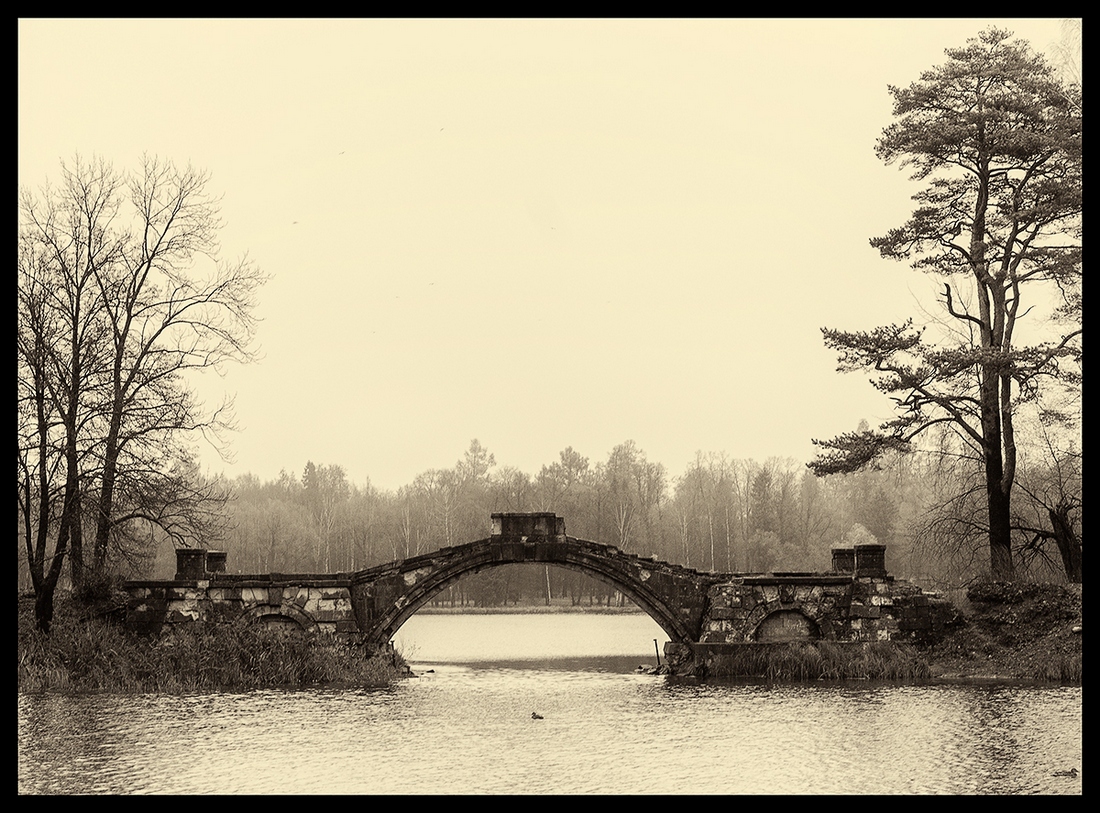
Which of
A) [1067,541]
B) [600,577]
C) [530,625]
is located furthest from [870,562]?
[530,625]

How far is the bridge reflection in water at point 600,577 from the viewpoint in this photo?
99.6 ft

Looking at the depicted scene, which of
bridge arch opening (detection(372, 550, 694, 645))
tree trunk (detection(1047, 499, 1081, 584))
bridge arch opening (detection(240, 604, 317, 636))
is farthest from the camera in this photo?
tree trunk (detection(1047, 499, 1081, 584))

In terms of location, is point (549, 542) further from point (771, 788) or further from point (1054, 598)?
point (771, 788)

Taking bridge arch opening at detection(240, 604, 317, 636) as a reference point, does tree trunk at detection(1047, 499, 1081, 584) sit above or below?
above

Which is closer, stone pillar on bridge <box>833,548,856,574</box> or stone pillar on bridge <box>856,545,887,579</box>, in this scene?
stone pillar on bridge <box>856,545,887,579</box>

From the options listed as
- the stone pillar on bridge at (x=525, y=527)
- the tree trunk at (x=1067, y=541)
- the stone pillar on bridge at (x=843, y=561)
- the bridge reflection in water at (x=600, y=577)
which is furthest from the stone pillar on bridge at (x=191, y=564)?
the tree trunk at (x=1067, y=541)

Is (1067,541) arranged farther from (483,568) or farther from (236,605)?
(236,605)

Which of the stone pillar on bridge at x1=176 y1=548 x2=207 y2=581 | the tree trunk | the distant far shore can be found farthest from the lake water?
the distant far shore

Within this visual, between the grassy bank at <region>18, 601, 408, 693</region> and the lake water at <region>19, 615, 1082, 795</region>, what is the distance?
3.82 ft

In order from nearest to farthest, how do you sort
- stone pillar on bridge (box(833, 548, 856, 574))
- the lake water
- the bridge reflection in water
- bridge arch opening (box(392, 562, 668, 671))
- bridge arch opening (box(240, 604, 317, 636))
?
the lake water → bridge arch opening (box(240, 604, 317, 636)) → the bridge reflection in water → stone pillar on bridge (box(833, 548, 856, 574)) → bridge arch opening (box(392, 562, 668, 671))

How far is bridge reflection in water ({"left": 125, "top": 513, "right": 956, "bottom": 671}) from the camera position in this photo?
99.6 ft

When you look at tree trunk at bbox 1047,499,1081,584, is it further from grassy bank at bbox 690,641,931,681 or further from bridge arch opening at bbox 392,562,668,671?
bridge arch opening at bbox 392,562,668,671

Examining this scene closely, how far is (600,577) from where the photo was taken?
31188 mm

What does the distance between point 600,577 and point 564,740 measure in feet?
33.2
